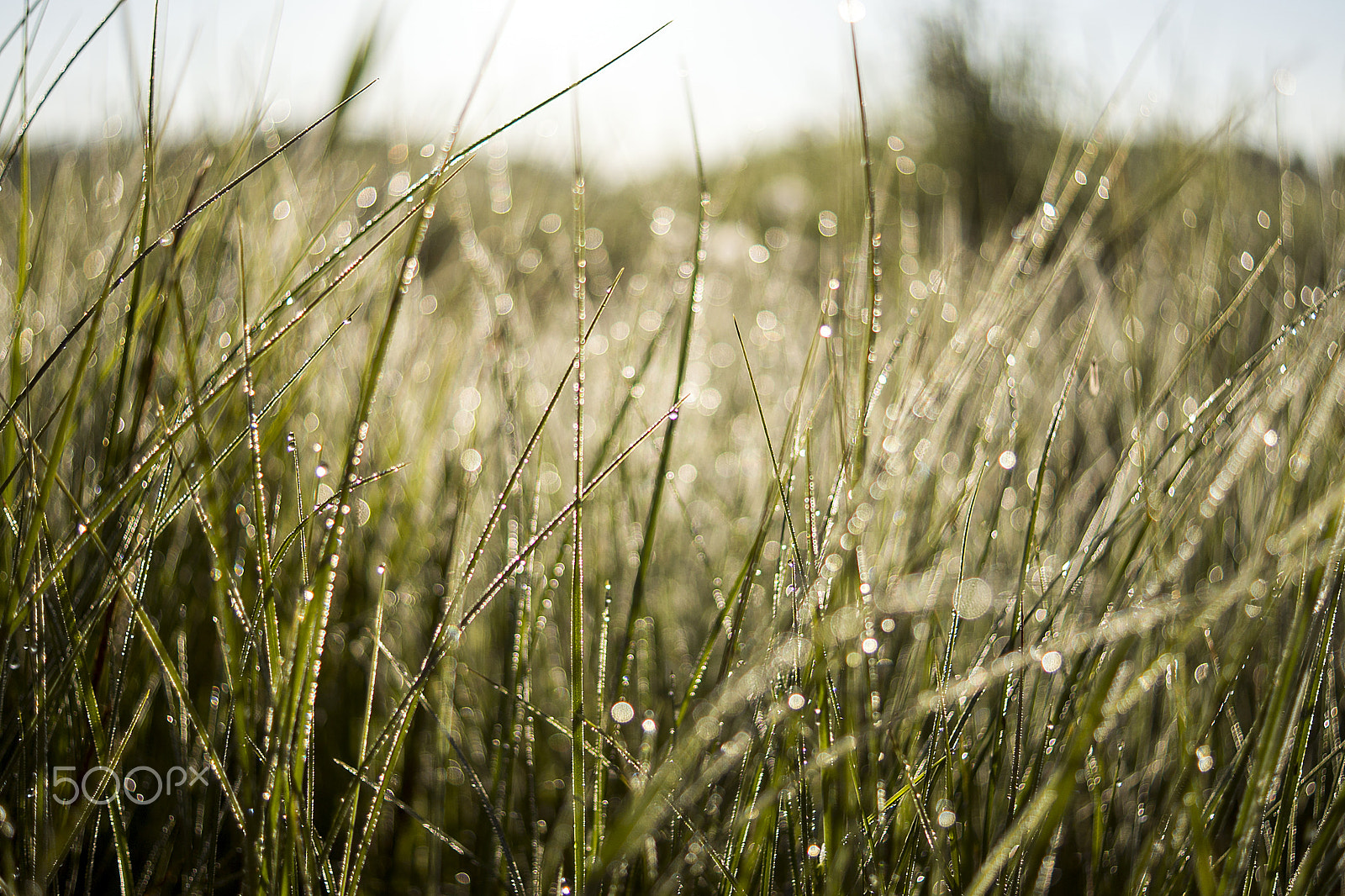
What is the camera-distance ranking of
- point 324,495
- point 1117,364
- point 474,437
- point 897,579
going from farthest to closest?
point 1117,364 → point 474,437 → point 324,495 → point 897,579

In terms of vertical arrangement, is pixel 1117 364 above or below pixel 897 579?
above

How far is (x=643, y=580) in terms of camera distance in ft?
1.32

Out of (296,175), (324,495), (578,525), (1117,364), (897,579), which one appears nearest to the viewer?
(578,525)

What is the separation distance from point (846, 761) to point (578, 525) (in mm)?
168

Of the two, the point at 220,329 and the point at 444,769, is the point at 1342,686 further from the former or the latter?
the point at 220,329

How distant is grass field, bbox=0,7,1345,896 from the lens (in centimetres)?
35

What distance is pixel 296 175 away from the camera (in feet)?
3.38

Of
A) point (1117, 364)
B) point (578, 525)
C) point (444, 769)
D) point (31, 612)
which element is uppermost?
point (1117, 364)

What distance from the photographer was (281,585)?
1.92ft

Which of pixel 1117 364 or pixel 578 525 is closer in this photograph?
pixel 578 525

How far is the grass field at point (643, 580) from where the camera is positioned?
1.14 ft

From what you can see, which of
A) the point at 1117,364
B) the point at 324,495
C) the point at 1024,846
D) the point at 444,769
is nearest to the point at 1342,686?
the point at 1024,846

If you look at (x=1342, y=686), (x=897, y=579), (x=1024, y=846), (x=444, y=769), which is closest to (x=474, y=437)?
(x=444, y=769)

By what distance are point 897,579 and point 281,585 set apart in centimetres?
41
